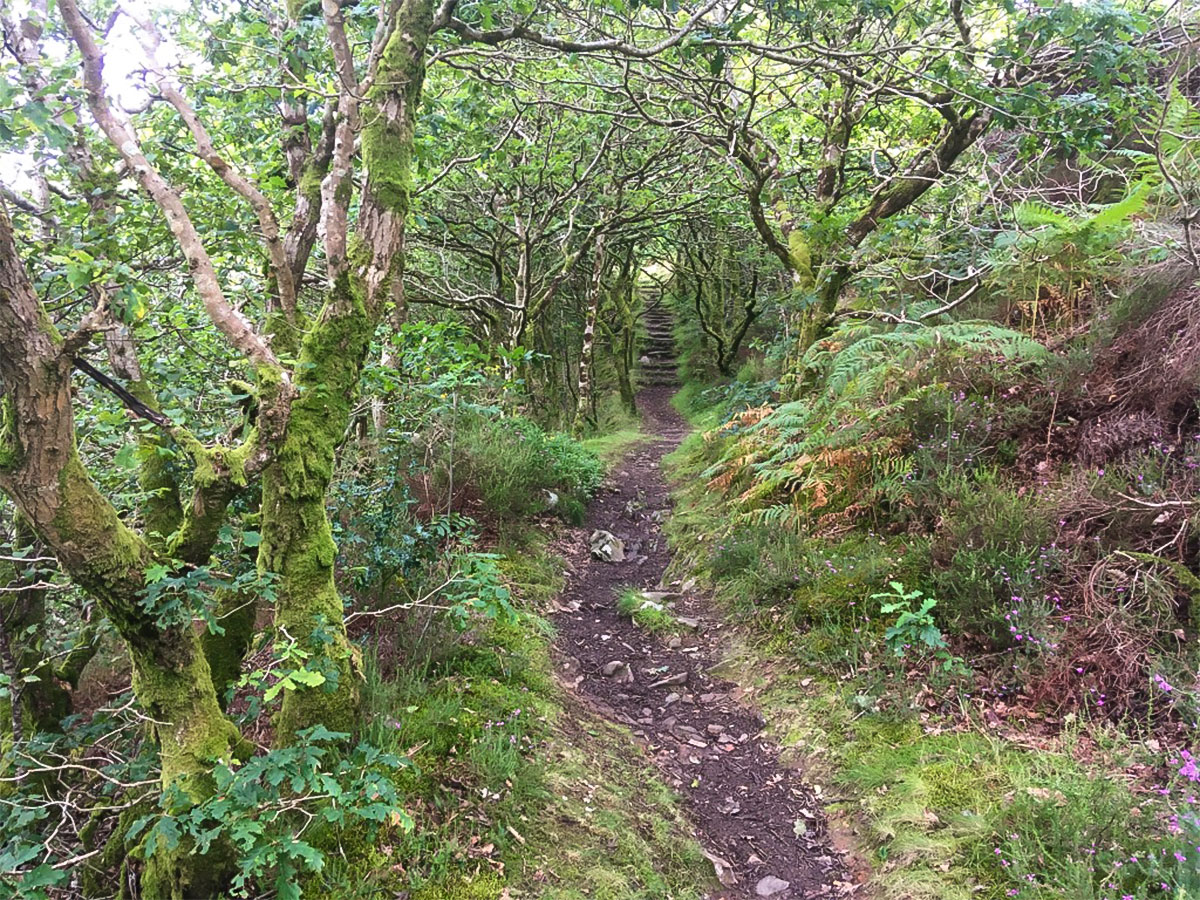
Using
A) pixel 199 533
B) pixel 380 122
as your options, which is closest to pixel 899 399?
pixel 380 122

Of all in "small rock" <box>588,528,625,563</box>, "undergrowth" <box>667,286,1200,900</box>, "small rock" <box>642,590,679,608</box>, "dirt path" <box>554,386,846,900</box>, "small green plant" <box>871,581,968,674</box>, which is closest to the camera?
"undergrowth" <box>667,286,1200,900</box>

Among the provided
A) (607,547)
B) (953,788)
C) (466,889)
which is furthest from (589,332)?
(466,889)

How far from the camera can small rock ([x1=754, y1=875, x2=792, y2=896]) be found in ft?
10.8

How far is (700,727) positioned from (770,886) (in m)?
1.34

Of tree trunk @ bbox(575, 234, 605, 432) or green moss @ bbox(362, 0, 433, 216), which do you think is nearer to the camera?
green moss @ bbox(362, 0, 433, 216)

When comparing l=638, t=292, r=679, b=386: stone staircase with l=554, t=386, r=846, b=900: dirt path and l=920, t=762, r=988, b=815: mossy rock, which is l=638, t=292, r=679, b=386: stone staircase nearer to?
l=554, t=386, r=846, b=900: dirt path

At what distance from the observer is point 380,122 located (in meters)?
3.20

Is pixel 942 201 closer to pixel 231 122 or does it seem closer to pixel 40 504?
pixel 231 122

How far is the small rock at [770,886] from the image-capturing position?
329cm

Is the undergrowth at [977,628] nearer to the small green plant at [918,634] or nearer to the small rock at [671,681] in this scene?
the small green plant at [918,634]

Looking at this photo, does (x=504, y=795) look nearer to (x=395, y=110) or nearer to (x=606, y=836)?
(x=606, y=836)

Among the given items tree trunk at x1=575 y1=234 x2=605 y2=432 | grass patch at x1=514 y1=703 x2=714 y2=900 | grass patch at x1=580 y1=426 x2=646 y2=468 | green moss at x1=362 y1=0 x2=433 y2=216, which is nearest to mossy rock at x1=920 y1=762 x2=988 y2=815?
grass patch at x1=514 y1=703 x2=714 y2=900

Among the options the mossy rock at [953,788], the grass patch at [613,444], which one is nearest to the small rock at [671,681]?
the mossy rock at [953,788]

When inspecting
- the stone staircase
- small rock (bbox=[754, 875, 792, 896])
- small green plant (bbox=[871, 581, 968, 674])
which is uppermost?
the stone staircase
